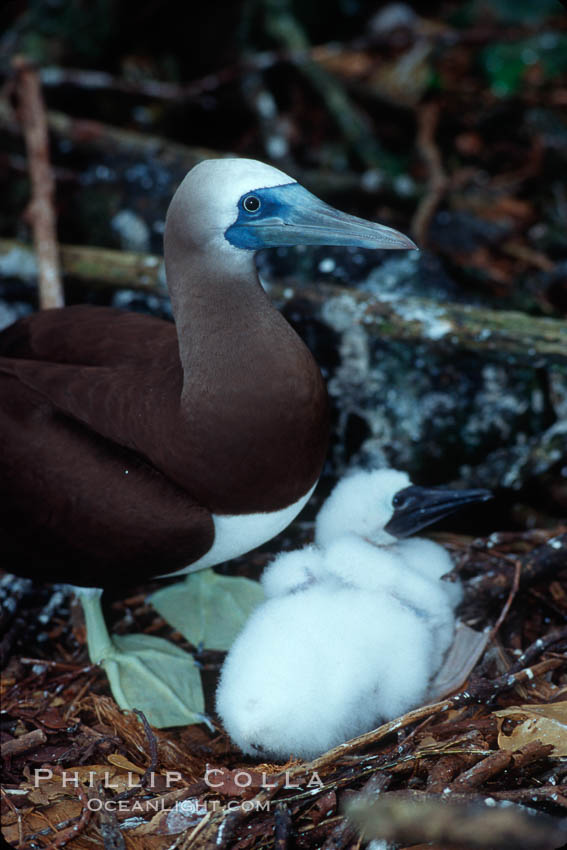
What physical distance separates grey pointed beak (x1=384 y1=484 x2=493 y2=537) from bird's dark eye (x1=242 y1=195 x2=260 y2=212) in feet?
3.63

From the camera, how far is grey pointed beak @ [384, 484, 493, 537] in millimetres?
2842

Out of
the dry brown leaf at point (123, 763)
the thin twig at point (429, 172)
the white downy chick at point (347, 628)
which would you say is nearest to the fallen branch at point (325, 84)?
the thin twig at point (429, 172)

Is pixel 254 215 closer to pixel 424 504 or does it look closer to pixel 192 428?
pixel 192 428

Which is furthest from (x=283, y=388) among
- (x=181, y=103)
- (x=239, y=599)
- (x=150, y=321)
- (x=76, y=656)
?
(x=181, y=103)

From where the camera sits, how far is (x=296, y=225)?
7.80 feet

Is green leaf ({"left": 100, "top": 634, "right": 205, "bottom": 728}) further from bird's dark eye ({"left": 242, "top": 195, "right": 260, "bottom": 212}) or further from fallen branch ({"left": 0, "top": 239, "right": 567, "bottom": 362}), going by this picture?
bird's dark eye ({"left": 242, "top": 195, "right": 260, "bottom": 212})

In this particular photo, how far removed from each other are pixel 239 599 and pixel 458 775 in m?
1.22

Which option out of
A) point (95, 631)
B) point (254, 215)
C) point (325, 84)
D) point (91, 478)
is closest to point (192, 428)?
point (91, 478)

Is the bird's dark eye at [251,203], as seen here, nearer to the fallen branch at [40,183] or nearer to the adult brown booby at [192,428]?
the adult brown booby at [192,428]

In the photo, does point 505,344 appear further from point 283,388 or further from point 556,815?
point 556,815

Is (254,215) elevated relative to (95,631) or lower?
elevated

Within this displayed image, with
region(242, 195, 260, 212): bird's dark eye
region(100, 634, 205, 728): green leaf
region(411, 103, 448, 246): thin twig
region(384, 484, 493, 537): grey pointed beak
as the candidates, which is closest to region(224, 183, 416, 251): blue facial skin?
region(242, 195, 260, 212): bird's dark eye

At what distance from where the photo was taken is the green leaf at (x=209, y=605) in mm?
3057

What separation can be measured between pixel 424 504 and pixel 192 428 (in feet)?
2.80
